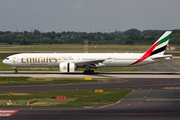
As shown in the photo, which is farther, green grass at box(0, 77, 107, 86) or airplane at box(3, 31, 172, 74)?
airplane at box(3, 31, 172, 74)

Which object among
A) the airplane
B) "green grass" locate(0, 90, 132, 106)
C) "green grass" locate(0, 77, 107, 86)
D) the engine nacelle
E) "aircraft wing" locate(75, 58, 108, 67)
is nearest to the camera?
"green grass" locate(0, 90, 132, 106)

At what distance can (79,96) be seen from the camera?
26594 millimetres

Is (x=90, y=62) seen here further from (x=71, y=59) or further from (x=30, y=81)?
(x=30, y=81)

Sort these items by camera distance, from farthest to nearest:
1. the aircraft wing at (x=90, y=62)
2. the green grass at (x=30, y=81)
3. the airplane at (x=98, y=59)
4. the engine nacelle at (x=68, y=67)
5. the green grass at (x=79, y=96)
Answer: the airplane at (x=98, y=59) → the aircraft wing at (x=90, y=62) → the engine nacelle at (x=68, y=67) → the green grass at (x=30, y=81) → the green grass at (x=79, y=96)

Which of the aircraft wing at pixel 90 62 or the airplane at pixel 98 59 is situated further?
the airplane at pixel 98 59

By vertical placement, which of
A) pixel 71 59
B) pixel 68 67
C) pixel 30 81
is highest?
pixel 71 59

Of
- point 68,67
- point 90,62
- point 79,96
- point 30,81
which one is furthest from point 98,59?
point 79,96

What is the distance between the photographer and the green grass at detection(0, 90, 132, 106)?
2342 centimetres

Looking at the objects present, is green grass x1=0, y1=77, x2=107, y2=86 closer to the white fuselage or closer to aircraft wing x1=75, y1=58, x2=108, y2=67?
aircraft wing x1=75, y1=58, x2=108, y2=67

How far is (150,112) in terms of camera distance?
2023cm

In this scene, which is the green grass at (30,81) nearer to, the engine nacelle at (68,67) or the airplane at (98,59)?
the engine nacelle at (68,67)

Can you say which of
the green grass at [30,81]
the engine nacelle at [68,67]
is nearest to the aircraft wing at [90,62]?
the engine nacelle at [68,67]

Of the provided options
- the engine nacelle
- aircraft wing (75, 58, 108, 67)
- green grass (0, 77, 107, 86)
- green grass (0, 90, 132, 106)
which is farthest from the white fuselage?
green grass (0, 90, 132, 106)

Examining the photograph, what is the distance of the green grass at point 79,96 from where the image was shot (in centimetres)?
2342
